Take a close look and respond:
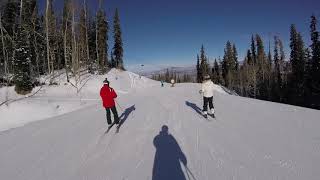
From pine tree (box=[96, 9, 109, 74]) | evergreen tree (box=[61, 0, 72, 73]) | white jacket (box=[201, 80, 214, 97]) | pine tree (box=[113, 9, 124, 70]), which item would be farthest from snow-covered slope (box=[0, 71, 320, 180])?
pine tree (box=[113, 9, 124, 70])

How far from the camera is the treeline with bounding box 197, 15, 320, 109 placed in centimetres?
4978

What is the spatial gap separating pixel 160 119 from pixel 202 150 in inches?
189

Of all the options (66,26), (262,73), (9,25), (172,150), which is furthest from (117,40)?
(172,150)

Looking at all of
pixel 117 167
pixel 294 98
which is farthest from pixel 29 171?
pixel 294 98

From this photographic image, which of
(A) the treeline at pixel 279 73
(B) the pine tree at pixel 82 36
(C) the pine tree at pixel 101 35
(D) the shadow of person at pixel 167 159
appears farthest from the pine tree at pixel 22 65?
(A) the treeline at pixel 279 73

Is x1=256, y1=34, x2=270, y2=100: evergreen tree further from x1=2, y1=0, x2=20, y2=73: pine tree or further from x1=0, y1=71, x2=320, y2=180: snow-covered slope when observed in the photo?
x1=0, y1=71, x2=320, y2=180: snow-covered slope

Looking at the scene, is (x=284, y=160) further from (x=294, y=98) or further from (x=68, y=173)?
(x=294, y=98)

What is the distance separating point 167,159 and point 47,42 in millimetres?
27408

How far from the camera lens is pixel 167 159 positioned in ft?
20.8

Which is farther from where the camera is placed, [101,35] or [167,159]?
[101,35]

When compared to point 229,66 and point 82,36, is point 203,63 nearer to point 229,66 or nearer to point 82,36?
point 229,66

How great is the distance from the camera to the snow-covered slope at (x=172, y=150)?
5.55 m

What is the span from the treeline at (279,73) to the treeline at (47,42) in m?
39.0

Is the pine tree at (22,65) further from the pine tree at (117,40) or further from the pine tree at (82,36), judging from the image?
the pine tree at (117,40)
